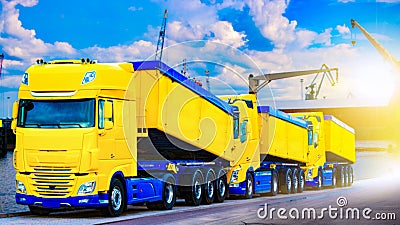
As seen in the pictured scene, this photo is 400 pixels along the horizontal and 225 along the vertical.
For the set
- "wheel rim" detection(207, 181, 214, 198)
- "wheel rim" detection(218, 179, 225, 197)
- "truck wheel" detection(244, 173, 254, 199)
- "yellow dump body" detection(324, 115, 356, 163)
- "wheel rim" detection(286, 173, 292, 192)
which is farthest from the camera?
"yellow dump body" detection(324, 115, 356, 163)

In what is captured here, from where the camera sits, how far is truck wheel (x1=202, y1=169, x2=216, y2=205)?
2221cm

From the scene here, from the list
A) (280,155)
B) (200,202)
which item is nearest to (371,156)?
(280,155)

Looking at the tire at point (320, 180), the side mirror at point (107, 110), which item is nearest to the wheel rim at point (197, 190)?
the side mirror at point (107, 110)

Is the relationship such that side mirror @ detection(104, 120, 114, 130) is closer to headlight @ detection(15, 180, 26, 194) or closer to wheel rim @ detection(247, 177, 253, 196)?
headlight @ detection(15, 180, 26, 194)

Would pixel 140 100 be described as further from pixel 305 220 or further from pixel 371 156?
pixel 371 156

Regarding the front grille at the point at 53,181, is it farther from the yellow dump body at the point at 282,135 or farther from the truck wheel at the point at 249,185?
the yellow dump body at the point at 282,135

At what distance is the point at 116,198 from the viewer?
658 inches

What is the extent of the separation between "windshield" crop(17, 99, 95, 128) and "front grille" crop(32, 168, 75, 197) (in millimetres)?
1128

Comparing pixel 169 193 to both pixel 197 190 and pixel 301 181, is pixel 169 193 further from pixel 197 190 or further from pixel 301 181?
pixel 301 181

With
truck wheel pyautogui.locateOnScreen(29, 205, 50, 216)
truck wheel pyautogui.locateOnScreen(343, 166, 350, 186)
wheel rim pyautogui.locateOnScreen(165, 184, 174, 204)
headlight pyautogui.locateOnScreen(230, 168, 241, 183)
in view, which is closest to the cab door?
truck wheel pyautogui.locateOnScreen(29, 205, 50, 216)

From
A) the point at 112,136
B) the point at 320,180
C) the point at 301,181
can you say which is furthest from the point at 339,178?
the point at 112,136

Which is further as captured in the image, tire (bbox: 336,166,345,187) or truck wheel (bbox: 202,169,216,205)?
tire (bbox: 336,166,345,187)

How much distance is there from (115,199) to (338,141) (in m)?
24.7

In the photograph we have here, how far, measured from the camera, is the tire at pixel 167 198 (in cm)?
1941
